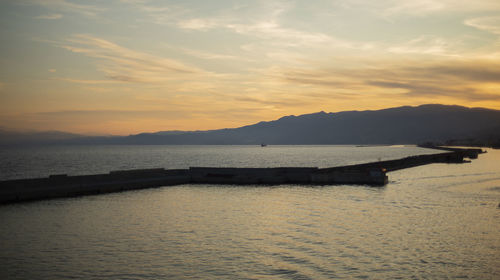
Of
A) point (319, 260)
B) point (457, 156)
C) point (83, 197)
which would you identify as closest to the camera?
point (319, 260)

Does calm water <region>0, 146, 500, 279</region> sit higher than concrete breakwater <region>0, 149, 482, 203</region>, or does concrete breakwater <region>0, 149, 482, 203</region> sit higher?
concrete breakwater <region>0, 149, 482, 203</region>

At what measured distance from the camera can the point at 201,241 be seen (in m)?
22.8

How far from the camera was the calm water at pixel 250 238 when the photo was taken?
17.7 meters

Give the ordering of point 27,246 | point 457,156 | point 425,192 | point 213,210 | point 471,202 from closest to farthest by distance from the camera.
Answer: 1. point 27,246
2. point 213,210
3. point 471,202
4. point 425,192
5. point 457,156

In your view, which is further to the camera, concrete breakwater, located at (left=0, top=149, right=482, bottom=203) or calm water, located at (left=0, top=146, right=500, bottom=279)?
concrete breakwater, located at (left=0, top=149, right=482, bottom=203)

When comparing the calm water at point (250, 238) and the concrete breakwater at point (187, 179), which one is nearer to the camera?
the calm water at point (250, 238)

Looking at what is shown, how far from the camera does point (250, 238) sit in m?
23.8

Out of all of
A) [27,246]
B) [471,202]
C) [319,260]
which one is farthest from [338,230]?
[471,202]

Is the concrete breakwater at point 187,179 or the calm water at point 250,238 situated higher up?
the concrete breakwater at point 187,179

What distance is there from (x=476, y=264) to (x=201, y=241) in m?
13.2

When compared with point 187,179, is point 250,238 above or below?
below

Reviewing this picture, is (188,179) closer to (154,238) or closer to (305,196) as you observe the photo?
(305,196)

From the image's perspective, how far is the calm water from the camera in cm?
1772

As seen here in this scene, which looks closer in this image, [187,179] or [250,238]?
[250,238]
